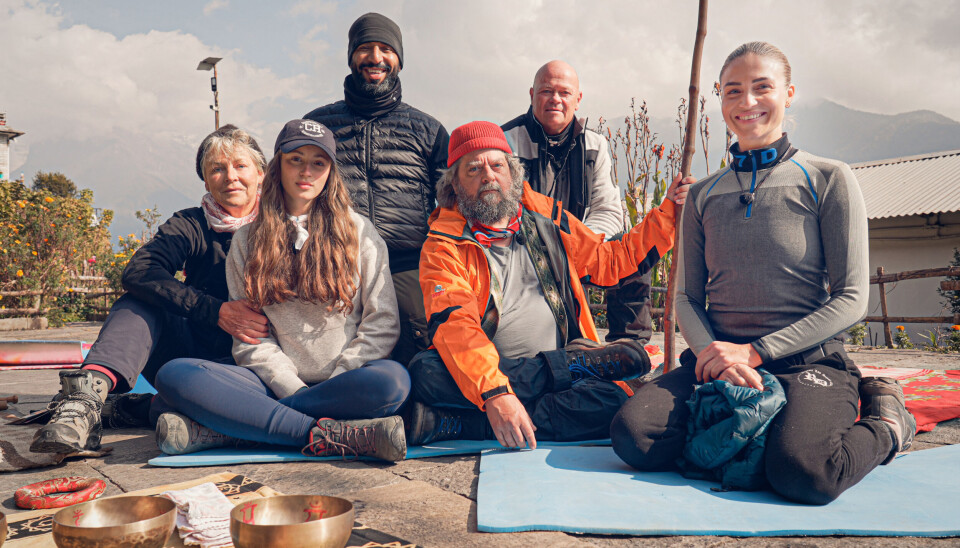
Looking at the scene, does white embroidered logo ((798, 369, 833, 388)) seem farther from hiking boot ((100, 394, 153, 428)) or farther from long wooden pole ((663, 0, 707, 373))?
hiking boot ((100, 394, 153, 428))

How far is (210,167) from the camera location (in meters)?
3.29

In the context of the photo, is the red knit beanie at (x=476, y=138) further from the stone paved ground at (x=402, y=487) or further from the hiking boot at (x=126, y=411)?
the hiking boot at (x=126, y=411)

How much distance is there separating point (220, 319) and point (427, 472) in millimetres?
1246

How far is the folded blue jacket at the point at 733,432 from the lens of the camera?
6.90 ft

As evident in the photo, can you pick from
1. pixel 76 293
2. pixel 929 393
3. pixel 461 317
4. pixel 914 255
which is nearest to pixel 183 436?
pixel 461 317

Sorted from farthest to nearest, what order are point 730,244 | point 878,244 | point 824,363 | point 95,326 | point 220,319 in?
point 878,244 → point 95,326 → point 220,319 → point 730,244 → point 824,363

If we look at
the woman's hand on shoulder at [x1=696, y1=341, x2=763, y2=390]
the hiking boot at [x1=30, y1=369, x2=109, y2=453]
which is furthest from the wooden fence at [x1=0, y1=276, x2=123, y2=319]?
the woman's hand on shoulder at [x1=696, y1=341, x2=763, y2=390]

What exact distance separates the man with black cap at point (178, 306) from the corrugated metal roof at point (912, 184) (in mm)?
12675

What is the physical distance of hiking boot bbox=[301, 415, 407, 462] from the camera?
252cm

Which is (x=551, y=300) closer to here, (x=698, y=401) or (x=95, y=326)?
(x=698, y=401)

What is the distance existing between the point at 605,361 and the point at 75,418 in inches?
84.7

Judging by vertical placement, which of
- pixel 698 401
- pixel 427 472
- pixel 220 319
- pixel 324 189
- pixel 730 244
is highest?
pixel 324 189

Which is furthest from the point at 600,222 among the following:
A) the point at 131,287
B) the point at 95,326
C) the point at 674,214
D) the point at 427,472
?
the point at 95,326

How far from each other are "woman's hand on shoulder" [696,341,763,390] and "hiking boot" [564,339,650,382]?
0.60m
